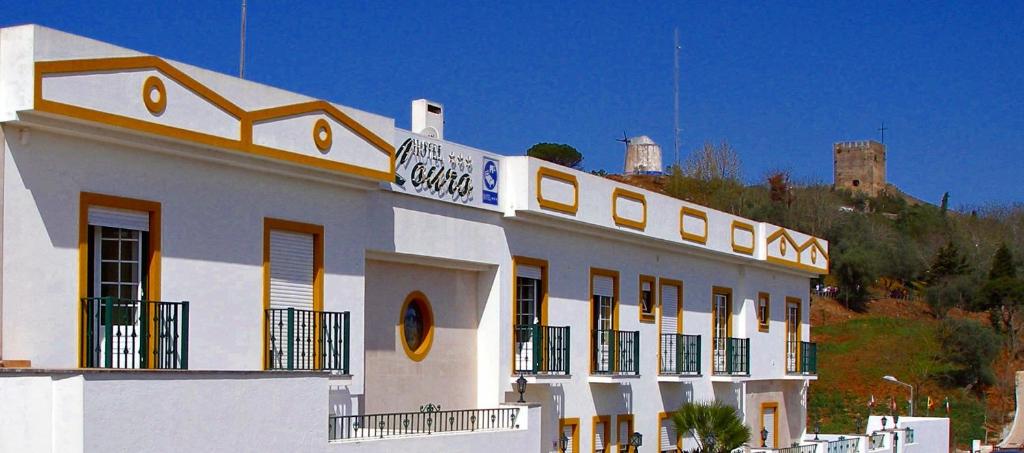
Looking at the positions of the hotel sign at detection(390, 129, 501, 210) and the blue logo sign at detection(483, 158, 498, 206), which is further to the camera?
the blue logo sign at detection(483, 158, 498, 206)

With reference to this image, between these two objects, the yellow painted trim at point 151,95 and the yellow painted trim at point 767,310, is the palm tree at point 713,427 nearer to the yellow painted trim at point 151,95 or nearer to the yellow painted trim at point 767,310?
the yellow painted trim at point 767,310

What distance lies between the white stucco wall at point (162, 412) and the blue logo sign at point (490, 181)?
263 inches

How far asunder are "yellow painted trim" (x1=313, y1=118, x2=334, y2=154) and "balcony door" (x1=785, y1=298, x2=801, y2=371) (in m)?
18.6

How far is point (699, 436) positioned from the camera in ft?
83.0

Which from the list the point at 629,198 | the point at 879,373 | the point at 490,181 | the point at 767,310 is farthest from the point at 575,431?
the point at 879,373

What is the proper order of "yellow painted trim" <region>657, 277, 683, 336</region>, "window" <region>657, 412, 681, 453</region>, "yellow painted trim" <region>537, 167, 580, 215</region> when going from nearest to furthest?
"yellow painted trim" <region>537, 167, 580, 215</region> < "window" <region>657, 412, 681, 453</region> < "yellow painted trim" <region>657, 277, 683, 336</region>

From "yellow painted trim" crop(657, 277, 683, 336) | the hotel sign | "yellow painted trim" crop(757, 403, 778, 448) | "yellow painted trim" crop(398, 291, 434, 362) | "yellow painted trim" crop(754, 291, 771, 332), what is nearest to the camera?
the hotel sign

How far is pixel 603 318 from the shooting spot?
80.9 feet

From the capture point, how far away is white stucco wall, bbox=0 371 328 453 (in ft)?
38.8

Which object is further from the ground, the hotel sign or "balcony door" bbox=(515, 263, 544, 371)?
the hotel sign

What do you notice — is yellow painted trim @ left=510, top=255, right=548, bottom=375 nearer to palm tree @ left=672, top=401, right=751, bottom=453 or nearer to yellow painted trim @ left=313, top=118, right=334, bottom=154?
palm tree @ left=672, top=401, right=751, bottom=453

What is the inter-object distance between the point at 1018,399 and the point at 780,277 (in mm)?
29515

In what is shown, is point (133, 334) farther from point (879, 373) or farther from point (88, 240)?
point (879, 373)

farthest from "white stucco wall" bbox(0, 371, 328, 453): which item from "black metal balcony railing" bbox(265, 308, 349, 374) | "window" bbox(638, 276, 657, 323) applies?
"window" bbox(638, 276, 657, 323)
